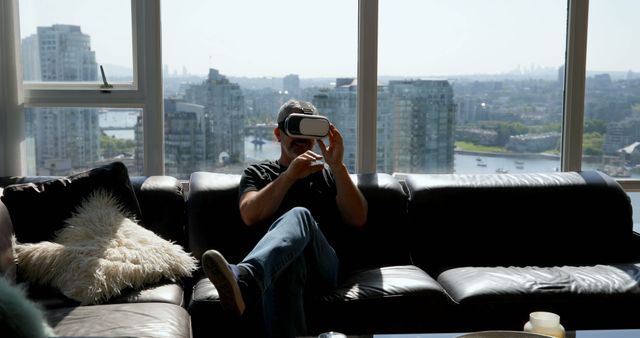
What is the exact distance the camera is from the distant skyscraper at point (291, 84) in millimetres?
3602

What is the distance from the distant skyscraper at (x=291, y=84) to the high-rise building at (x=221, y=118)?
0.73 feet

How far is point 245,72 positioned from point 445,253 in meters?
1.32

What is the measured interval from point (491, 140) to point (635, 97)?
0.80m

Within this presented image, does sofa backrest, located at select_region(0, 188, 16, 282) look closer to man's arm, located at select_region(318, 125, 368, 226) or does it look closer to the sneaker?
the sneaker

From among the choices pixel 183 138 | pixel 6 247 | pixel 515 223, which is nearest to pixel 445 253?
pixel 515 223

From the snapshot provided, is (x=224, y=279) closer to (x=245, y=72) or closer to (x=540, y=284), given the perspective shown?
(x=540, y=284)

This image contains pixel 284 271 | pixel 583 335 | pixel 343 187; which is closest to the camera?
pixel 583 335

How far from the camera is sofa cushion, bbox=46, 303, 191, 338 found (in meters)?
2.08

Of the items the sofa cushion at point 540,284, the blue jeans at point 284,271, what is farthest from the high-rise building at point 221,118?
the sofa cushion at point 540,284

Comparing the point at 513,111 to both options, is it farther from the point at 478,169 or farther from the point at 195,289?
the point at 195,289

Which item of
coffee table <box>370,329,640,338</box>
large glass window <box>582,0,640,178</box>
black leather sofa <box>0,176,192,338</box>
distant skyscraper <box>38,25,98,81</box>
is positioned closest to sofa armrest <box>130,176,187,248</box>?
Answer: black leather sofa <box>0,176,192,338</box>

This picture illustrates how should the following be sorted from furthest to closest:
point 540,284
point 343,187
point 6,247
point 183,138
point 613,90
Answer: point 613,90 → point 183,138 → point 343,187 → point 540,284 → point 6,247

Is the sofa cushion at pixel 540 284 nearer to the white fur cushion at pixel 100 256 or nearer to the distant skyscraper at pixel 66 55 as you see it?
the white fur cushion at pixel 100 256

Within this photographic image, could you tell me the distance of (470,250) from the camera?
10.2 feet
